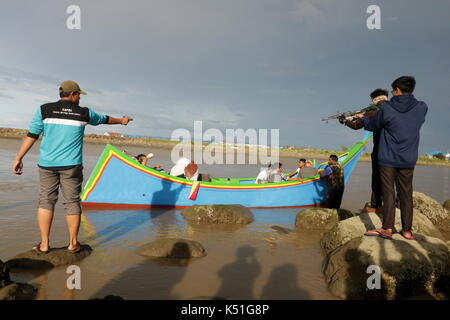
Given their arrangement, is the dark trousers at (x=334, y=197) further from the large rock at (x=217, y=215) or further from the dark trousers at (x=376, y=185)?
the dark trousers at (x=376, y=185)

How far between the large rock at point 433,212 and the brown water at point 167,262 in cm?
405

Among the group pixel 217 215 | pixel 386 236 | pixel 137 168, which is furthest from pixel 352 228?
pixel 137 168

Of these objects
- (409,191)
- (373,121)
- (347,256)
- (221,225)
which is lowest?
(221,225)

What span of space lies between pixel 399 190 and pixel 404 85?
157cm

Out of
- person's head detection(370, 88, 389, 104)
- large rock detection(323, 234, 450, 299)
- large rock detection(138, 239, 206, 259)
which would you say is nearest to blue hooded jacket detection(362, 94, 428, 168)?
large rock detection(323, 234, 450, 299)

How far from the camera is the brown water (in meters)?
3.65

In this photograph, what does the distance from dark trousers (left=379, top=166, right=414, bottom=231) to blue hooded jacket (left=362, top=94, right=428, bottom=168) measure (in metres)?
0.13

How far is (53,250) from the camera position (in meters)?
4.32

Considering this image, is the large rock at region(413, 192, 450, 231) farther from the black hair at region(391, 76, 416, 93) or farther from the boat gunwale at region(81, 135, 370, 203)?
the black hair at region(391, 76, 416, 93)

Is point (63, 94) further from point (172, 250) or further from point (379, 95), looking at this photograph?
point (379, 95)

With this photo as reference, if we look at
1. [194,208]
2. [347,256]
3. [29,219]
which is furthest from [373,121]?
[29,219]
